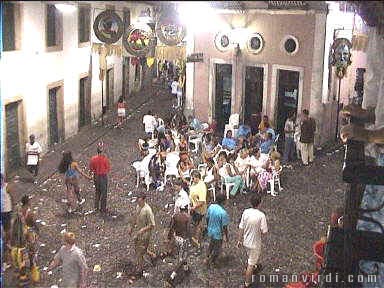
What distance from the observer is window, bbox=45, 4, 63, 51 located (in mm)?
18656

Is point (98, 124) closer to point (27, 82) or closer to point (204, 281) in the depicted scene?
point (27, 82)

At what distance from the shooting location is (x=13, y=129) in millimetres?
16578

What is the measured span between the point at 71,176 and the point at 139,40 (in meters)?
7.03

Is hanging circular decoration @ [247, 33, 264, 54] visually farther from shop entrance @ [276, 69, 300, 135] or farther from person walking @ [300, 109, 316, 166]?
person walking @ [300, 109, 316, 166]

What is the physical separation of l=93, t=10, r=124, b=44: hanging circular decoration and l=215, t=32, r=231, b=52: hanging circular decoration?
14.9ft

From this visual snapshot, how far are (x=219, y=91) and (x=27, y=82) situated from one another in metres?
7.85

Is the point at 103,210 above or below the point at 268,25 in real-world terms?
below

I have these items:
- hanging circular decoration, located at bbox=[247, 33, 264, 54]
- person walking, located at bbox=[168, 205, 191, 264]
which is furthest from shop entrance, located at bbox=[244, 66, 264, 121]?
person walking, located at bbox=[168, 205, 191, 264]

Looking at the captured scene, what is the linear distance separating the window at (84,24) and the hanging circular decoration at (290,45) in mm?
8277

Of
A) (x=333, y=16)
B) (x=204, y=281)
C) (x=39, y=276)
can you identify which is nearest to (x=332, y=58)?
(x=333, y=16)

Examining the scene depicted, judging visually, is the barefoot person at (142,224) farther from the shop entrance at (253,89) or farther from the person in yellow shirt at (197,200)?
the shop entrance at (253,89)

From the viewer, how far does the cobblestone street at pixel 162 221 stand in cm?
1066

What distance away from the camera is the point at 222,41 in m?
21.1

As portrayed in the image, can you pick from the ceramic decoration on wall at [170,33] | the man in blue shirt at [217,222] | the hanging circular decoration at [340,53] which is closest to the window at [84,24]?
the ceramic decoration on wall at [170,33]
